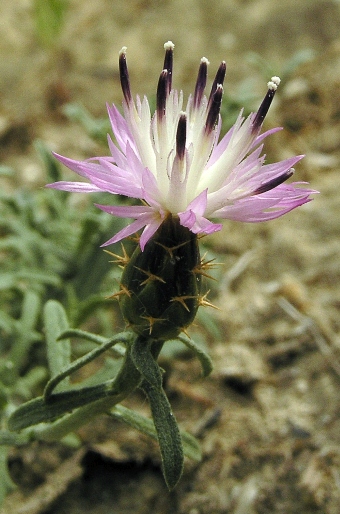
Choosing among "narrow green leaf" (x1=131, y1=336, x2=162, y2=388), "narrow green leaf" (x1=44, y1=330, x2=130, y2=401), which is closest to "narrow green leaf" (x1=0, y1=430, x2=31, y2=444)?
"narrow green leaf" (x1=44, y1=330, x2=130, y2=401)

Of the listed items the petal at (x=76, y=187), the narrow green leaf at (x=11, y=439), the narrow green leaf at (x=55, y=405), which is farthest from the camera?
the narrow green leaf at (x=11, y=439)

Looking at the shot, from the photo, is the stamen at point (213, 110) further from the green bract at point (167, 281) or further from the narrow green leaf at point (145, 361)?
the narrow green leaf at point (145, 361)

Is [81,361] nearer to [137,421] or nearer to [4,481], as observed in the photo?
[137,421]

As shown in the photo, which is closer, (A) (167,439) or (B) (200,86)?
(A) (167,439)

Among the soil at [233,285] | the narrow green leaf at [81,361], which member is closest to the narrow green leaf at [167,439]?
the narrow green leaf at [81,361]

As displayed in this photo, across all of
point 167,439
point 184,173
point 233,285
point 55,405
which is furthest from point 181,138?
point 233,285


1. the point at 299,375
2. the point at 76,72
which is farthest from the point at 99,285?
the point at 76,72
